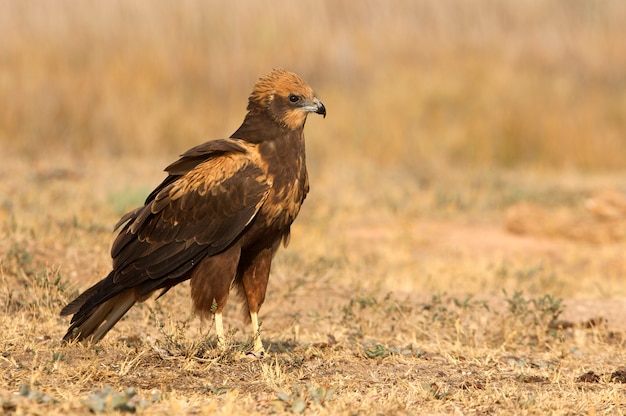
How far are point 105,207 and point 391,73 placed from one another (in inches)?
272

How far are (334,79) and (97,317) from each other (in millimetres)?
10533

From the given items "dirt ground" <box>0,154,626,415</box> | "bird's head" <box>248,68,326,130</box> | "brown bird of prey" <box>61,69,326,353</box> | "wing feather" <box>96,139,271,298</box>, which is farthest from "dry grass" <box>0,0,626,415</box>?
"bird's head" <box>248,68,326,130</box>

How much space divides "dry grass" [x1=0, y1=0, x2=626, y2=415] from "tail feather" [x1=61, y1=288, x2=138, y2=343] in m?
0.11

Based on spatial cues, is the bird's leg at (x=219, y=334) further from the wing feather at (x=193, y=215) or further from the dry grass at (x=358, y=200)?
the wing feather at (x=193, y=215)

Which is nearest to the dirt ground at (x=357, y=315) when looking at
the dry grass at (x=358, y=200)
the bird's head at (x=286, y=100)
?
the dry grass at (x=358, y=200)

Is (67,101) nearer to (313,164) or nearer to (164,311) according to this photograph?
(313,164)

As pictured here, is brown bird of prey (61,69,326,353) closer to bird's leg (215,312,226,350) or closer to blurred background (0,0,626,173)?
bird's leg (215,312,226,350)

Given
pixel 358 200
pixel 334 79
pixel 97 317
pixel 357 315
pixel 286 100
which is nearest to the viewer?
pixel 97 317

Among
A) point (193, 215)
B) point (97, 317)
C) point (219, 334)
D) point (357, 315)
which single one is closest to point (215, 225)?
point (193, 215)

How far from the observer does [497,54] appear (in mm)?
15914

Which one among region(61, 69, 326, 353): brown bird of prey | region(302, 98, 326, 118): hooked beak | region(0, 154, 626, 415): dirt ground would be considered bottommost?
region(0, 154, 626, 415): dirt ground

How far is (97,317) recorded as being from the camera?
17.1ft

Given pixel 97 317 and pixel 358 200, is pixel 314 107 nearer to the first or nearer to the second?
pixel 97 317

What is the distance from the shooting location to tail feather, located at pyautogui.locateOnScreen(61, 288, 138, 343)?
16.7 feet
